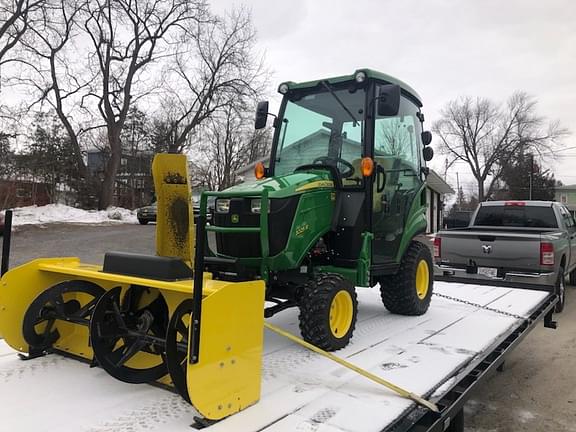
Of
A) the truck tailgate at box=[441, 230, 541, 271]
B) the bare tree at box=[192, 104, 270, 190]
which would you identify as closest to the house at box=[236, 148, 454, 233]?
the bare tree at box=[192, 104, 270, 190]

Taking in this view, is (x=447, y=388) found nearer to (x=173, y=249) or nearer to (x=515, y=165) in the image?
(x=173, y=249)

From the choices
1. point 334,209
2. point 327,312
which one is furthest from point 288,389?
point 334,209

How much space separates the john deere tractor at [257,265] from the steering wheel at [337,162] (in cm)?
1

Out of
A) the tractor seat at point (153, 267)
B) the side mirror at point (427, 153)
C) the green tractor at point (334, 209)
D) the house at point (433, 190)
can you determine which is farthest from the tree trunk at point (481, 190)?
the tractor seat at point (153, 267)

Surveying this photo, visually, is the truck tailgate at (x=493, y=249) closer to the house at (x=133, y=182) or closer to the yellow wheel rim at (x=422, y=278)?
the yellow wheel rim at (x=422, y=278)

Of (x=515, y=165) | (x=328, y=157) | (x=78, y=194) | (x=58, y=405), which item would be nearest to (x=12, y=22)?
(x=78, y=194)

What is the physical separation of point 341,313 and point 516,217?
21.9ft

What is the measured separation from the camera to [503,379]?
482 cm

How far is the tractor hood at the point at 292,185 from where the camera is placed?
12.4 ft

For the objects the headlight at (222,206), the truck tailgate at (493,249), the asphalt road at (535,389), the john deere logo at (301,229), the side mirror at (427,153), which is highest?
the side mirror at (427,153)

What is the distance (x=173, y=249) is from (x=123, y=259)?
1.42 feet

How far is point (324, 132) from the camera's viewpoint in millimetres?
4562

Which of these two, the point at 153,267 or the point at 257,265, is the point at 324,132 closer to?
the point at 257,265

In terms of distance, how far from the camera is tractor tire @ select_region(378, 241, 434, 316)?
4.76 meters
